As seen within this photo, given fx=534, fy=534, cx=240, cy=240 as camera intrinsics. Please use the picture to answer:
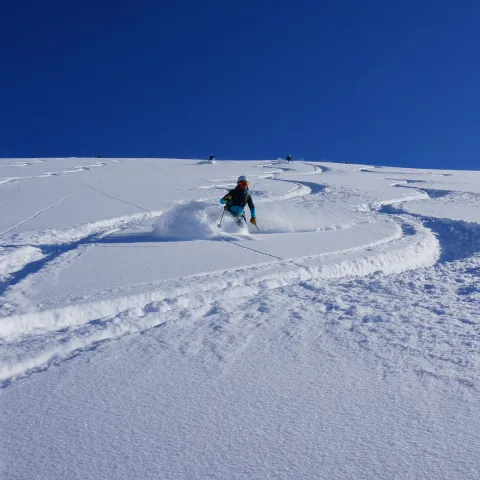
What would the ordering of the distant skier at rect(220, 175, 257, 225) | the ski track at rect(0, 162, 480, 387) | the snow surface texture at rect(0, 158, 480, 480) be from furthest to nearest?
the distant skier at rect(220, 175, 257, 225) → the ski track at rect(0, 162, 480, 387) → the snow surface texture at rect(0, 158, 480, 480)

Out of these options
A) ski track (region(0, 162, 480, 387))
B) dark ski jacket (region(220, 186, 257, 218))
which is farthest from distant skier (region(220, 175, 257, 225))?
ski track (region(0, 162, 480, 387))

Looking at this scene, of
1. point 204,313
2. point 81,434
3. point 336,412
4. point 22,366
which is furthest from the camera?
point 204,313

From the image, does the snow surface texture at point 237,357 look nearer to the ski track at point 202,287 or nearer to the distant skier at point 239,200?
the ski track at point 202,287

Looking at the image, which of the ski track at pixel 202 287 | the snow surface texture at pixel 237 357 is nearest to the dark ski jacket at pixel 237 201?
the snow surface texture at pixel 237 357

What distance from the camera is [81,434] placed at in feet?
10.5

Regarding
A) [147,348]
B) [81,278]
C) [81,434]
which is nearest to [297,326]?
[147,348]

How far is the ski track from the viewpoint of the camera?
15.0 ft

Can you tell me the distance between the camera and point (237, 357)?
4.32 meters

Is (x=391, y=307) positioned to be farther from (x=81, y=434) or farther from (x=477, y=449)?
(x=81, y=434)

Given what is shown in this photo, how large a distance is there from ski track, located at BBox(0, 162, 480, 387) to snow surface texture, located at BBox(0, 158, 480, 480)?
27mm

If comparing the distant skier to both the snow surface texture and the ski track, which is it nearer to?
the snow surface texture

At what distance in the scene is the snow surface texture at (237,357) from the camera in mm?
2982

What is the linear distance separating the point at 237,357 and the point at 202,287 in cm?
197

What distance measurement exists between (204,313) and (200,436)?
2.30 meters
